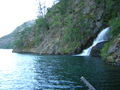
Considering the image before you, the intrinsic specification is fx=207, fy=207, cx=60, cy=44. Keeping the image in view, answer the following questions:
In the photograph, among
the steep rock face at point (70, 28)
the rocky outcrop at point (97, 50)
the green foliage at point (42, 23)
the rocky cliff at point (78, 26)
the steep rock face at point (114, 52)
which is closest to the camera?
the steep rock face at point (114, 52)

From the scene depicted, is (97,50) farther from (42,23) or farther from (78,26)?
(42,23)

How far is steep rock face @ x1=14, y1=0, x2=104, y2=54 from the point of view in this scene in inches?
3580

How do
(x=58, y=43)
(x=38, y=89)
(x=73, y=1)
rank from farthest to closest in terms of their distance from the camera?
(x=73, y=1)
(x=58, y=43)
(x=38, y=89)

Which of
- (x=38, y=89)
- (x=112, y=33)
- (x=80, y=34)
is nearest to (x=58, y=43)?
(x=80, y=34)

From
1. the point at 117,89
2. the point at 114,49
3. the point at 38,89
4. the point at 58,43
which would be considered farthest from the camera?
the point at 58,43

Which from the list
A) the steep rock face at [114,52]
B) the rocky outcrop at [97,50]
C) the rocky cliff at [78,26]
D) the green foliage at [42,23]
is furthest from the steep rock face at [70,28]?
the steep rock face at [114,52]

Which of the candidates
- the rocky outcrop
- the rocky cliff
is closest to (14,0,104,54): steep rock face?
the rocky cliff

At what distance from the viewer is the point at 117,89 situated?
24312mm

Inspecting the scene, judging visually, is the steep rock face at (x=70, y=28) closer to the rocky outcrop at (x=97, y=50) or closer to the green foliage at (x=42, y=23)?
the green foliage at (x=42, y=23)

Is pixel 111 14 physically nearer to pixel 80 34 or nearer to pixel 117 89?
pixel 80 34

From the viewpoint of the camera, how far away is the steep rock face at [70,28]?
90938mm

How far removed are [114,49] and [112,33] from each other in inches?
473

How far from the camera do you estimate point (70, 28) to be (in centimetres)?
9906

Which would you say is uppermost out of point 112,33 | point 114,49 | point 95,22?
point 95,22
